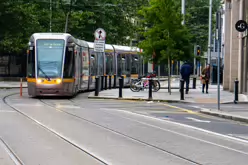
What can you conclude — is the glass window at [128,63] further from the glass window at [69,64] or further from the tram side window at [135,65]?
the glass window at [69,64]

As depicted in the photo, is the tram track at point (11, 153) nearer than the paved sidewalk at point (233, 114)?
Yes

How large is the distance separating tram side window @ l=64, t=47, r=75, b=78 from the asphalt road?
20.7 ft

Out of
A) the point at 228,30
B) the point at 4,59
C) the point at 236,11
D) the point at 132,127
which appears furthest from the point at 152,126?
the point at 4,59

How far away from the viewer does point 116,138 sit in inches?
480

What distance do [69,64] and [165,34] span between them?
662 cm

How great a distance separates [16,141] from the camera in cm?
1129

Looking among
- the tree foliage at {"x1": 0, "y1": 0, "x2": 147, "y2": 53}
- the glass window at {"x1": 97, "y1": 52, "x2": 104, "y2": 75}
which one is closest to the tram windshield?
the glass window at {"x1": 97, "y1": 52, "x2": 104, "y2": 75}

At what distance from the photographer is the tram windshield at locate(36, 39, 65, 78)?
2497 centimetres

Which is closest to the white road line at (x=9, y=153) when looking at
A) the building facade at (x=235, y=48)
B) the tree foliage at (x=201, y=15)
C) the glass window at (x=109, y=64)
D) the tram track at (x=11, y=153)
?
the tram track at (x=11, y=153)

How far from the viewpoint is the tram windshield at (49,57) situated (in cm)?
2497

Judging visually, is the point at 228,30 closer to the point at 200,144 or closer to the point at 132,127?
the point at 132,127

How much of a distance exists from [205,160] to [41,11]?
44.4 m

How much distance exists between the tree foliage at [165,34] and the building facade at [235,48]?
3011 mm

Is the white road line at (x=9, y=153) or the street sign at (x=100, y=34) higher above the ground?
the street sign at (x=100, y=34)
